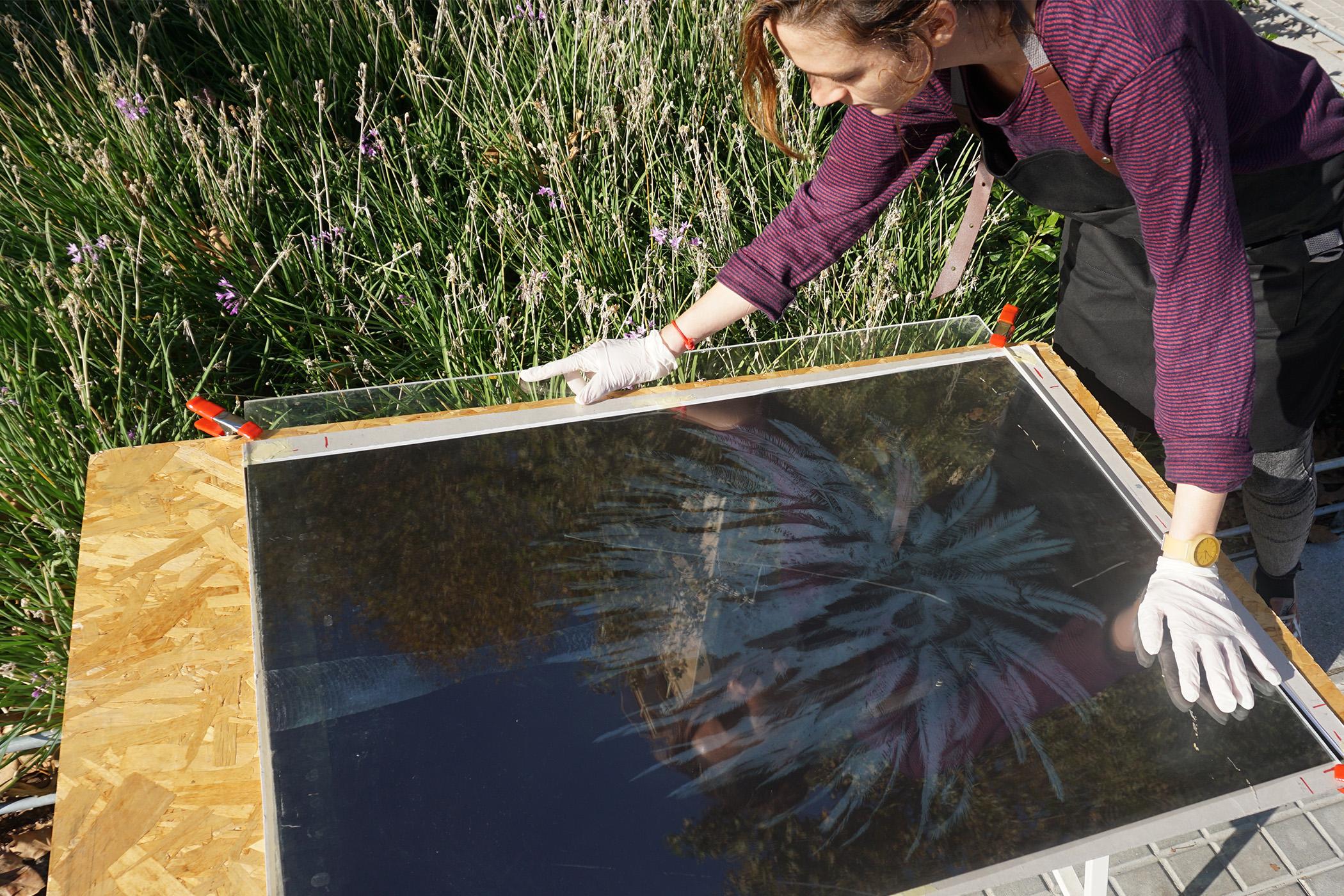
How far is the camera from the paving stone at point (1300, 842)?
7.75 ft

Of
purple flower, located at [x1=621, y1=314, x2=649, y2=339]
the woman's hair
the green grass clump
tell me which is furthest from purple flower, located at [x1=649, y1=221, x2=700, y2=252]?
the woman's hair

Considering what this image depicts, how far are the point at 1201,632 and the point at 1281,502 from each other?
976 millimetres

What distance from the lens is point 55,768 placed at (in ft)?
7.64

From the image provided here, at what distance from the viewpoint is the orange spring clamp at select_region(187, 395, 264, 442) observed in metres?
1.89

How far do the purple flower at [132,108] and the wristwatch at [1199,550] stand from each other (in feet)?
9.77

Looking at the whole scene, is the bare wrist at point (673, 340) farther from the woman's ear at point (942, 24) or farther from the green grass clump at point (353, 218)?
the woman's ear at point (942, 24)

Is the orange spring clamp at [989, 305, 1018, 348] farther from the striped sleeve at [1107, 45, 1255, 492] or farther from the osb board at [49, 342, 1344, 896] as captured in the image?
the striped sleeve at [1107, 45, 1255, 492]

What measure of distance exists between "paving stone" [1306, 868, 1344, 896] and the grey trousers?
0.71 m

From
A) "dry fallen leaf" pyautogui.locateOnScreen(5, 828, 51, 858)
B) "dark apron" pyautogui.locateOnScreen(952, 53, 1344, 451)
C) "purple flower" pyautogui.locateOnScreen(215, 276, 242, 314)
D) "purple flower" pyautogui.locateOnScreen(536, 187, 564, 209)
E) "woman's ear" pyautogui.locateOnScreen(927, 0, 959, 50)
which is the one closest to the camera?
"woman's ear" pyautogui.locateOnScreen(927, 0, 959, 50)

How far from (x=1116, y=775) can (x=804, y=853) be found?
1.67ft

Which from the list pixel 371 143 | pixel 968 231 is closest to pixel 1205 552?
pixel 968 231

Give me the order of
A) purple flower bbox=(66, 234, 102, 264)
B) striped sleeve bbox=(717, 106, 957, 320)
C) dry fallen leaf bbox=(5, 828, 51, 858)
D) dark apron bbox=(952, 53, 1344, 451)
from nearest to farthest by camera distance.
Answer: dark apron bbox=(952, 53, 1344, 451)
striped sleeve bbox=(717, 106, 957, 320)
dry fallen leaf bbox=(5, 828, 51, 858)
purple flower bbox=(66, 234, 102, 264)

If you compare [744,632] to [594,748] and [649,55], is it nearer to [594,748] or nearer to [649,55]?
[594,748]

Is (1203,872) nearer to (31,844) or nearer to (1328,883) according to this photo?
(1328,883)
